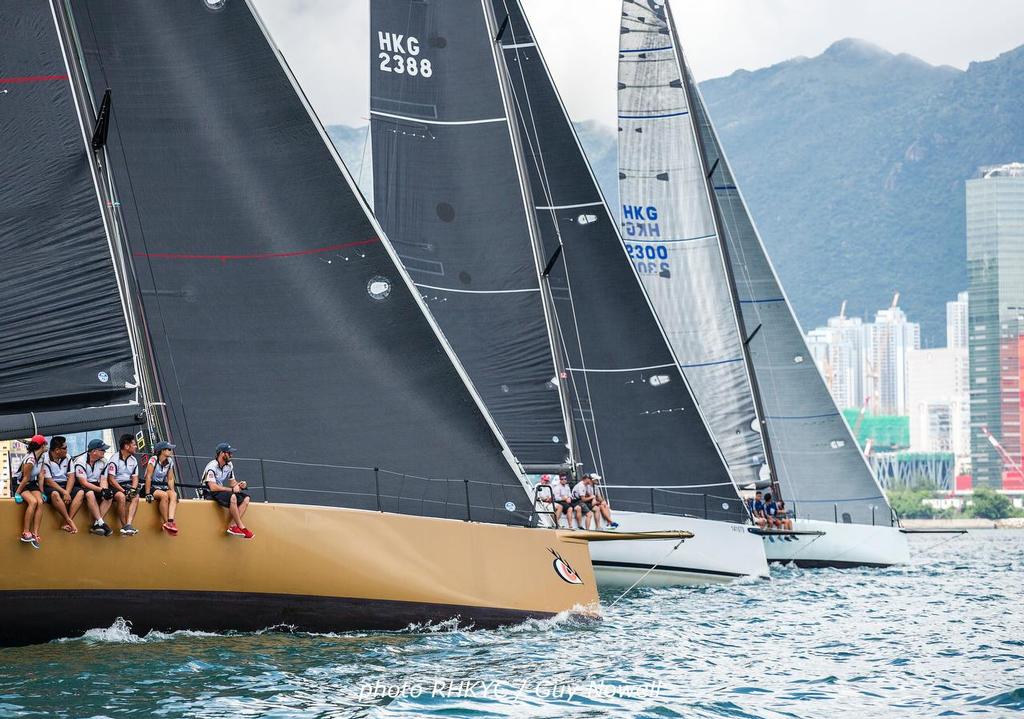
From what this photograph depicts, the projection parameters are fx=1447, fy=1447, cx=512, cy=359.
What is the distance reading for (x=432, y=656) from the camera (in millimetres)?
11102

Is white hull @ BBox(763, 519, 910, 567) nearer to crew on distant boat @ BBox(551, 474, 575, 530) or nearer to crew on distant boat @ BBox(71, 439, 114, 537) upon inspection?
crew on distant boat @ BBox(551, 474, 575, 530)

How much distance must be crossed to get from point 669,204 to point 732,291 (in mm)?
2098

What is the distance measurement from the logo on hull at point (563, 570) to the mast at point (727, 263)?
1228cm

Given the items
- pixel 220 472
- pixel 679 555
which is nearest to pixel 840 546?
pixel 679 555

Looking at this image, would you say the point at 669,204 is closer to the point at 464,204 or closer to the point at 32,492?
the point at 464,204

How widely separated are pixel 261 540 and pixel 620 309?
1104 cm

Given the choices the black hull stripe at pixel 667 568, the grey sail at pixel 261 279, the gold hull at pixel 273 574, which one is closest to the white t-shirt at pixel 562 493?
the black hull stripe at pixel 667 568

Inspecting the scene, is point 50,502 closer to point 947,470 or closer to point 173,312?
point 173,312

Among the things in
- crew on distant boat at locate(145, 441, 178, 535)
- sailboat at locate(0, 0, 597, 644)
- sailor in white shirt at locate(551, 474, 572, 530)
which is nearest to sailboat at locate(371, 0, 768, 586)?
sailor in white shirt at locate(551, 474, 572, 530)

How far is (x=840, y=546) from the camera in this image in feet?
84.1

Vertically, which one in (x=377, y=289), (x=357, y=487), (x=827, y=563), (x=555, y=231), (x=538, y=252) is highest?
(x=555, y=231)

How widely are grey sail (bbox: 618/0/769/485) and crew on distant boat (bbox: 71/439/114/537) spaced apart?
54.1 ft

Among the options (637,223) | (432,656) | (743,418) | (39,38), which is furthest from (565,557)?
(637,223)

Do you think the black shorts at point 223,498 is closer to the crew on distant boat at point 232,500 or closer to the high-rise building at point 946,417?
the crew on distant boat at point 232,500
